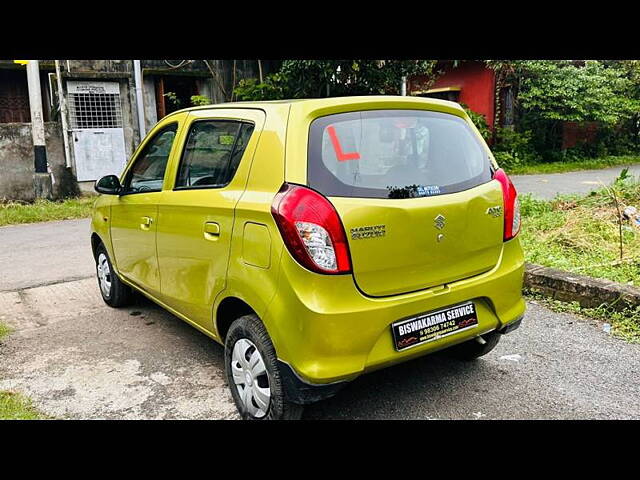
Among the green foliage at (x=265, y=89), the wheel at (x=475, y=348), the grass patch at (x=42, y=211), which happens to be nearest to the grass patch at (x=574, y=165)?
the green foliage at (x=265, y=89)

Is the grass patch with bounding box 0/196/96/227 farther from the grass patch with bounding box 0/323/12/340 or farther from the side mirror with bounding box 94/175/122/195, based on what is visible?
the side mirror with bounding box 94/175/122/195

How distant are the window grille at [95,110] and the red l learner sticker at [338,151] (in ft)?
35.6

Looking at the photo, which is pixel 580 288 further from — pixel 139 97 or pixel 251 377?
pixel 139 97

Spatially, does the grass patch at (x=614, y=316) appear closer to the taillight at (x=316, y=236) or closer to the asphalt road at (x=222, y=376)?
the asphalt road at (x=222, y=376)

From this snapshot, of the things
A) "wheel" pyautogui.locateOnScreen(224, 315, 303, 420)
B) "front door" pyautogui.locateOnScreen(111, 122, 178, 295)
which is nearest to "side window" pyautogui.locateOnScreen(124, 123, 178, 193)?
"front door" pyautogui.locateOnScreen(111, 122, 178, 295)

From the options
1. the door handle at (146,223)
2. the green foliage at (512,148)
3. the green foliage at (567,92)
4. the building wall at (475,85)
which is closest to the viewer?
the door handle at (146,223)

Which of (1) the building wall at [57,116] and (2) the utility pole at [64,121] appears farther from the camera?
(2) the utility pole at [64,121]

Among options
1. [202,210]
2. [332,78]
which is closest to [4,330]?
[202,210]

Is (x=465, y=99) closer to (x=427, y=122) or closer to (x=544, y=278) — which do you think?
(x=544, y=278)

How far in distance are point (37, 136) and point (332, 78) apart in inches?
229

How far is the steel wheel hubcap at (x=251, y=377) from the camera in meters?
2.94

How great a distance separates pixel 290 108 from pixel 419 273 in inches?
41.5

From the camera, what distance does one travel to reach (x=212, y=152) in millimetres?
3479
